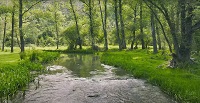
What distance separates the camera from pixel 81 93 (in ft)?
59.8

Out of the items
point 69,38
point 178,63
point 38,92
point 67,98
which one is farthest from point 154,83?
point 69,38

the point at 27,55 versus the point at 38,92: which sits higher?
the point at 27,55

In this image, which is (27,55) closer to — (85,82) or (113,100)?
(85,82)

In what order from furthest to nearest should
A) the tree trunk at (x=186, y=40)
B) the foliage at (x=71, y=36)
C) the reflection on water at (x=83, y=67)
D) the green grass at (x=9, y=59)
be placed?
the foliage at (x=71, y=36)
the green grass at (x=9, y=59)
the reflection on water at (x=83, y=67)
the tree trunk at (x=186, y=40)

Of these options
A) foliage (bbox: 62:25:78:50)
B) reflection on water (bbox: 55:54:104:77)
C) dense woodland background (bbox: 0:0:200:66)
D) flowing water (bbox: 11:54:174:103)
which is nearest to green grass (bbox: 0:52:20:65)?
reflection on water (bbox: 55:54:104:77)

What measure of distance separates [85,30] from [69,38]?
370 inches

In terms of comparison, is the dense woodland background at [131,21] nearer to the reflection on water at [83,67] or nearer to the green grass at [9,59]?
the reflection on water at [83,67]

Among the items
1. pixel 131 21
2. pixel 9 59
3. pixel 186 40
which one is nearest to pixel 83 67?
pixel 9 59

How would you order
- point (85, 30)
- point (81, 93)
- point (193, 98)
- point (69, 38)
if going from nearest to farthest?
point (193, 98) → point (81, 93) → point (69, 38) → point (85, 30)

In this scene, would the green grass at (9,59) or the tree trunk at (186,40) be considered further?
the green grass at (9,59)

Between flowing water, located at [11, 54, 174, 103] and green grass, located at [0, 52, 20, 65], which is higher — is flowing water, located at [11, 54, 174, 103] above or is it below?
below

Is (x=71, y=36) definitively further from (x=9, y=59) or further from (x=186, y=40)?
(x=186, y=40)

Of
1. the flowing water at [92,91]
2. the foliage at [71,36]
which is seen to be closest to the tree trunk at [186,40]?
the flowing water at [92,91]

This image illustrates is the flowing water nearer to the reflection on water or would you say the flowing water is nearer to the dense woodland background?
the reflection on water
